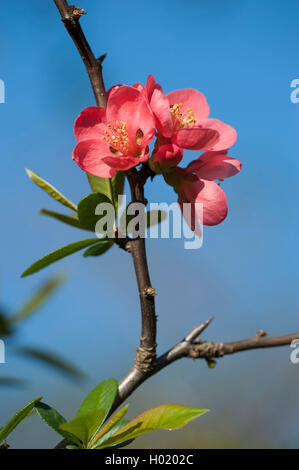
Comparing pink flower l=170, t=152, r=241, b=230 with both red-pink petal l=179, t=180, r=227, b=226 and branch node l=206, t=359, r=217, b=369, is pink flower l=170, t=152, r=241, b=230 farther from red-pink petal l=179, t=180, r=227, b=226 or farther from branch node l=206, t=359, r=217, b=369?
branch node l=206, t=359, r=217, b=369

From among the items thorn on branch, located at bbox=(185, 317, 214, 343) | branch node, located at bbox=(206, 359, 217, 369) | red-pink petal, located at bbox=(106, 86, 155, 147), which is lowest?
branch node, located at bbox=(206, 359, 217, 369)

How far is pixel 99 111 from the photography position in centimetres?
52

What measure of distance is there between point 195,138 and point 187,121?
6 centimetres

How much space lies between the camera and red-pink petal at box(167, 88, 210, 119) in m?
0.55

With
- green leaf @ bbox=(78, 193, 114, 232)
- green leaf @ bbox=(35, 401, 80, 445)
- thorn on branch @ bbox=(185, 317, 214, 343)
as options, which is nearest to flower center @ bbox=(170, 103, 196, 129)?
green leaf @ bbox=(78, 193, 114, 232)

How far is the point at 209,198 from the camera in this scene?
0.51 m

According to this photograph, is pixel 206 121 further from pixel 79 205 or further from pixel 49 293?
pixel 49 293

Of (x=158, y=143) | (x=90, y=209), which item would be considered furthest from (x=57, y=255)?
(x=158, y=143)

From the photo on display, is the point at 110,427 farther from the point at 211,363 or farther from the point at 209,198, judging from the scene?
the point at 209,198

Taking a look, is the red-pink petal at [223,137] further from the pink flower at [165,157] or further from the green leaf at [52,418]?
the green leaf at [52,418]

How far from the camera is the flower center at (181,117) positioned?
1.75 feet
